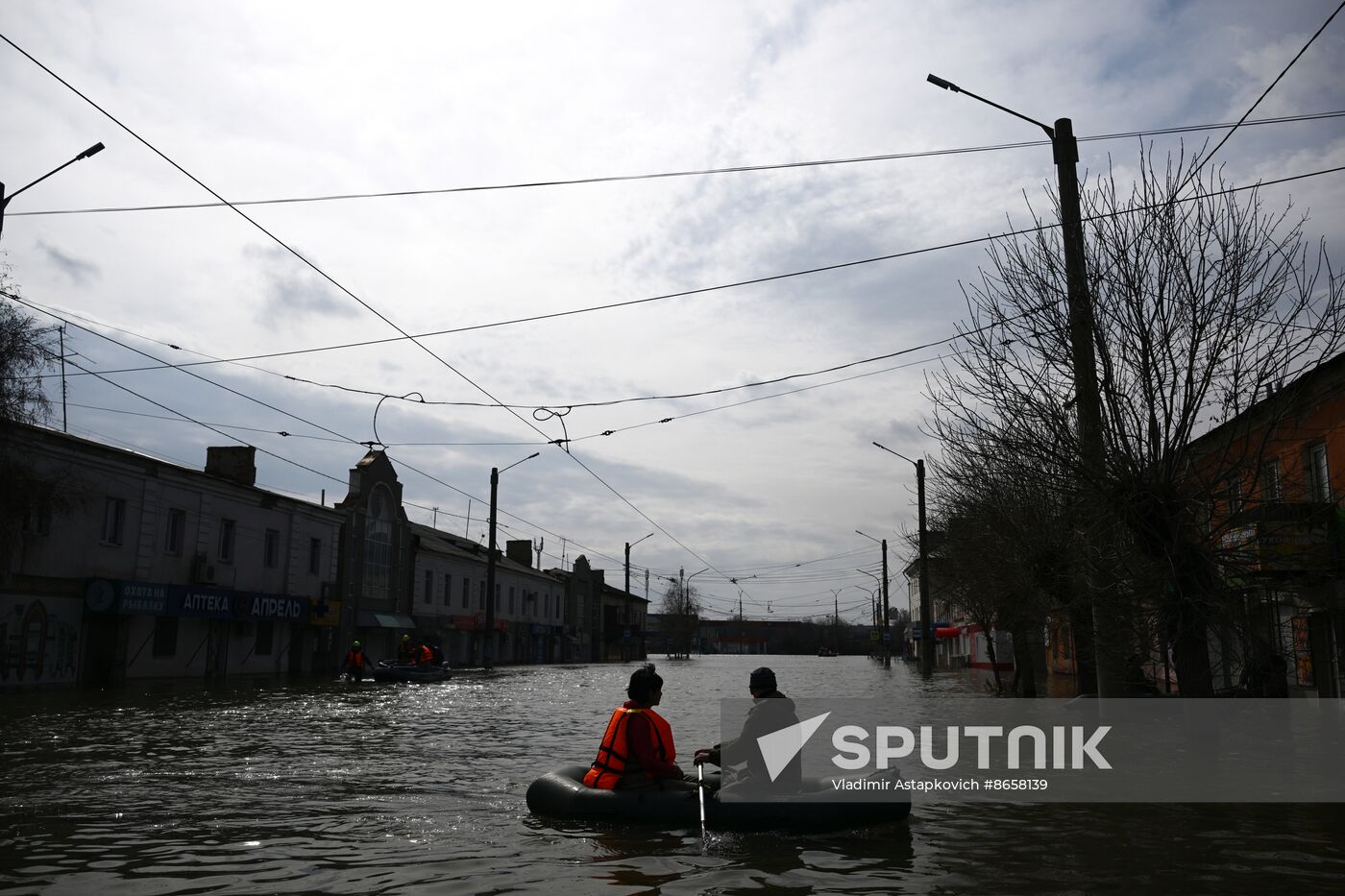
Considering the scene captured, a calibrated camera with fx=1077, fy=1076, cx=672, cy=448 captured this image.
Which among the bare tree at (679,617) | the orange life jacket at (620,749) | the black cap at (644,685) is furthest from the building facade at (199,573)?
the bare tree at (679,617)

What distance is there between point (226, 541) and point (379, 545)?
1161 cm

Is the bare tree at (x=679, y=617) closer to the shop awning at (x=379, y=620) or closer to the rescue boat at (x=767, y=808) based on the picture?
the shop awning at (x=379, y=620)

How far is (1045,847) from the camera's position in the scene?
857 cm

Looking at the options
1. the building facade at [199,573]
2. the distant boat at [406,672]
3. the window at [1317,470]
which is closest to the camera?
the window at [1317,470]

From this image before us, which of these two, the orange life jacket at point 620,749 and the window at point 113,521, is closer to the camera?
the orange life jacket at point 620,749

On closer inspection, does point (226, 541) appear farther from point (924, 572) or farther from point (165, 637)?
point (924, 572)

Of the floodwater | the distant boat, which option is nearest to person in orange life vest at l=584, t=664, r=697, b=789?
the floodwater

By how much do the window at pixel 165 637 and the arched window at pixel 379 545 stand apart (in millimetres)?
13268

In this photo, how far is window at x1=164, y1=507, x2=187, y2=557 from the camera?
Result: 33.0 meters

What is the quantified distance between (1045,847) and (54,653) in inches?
1083

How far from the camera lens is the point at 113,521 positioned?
100ft

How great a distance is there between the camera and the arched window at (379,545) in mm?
46531

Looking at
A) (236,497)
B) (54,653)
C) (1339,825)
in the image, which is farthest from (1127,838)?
(236,497)

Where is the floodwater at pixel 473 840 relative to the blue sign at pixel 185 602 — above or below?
below
